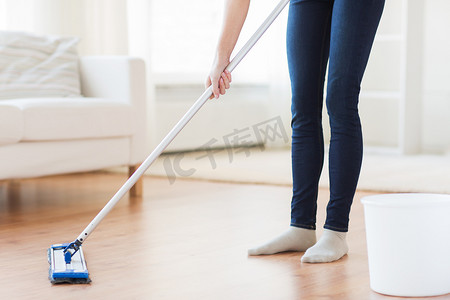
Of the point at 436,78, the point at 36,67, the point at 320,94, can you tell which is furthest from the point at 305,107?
the point at 436,78

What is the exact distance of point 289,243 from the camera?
1855 mm

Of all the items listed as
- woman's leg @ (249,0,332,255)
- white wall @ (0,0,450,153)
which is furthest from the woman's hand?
white wall @ (0,0,450,153)

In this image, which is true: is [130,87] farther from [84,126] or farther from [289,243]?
[289,243]

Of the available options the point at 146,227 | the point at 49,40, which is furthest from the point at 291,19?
the point at 49,40

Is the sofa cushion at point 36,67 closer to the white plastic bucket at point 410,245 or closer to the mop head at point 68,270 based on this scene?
the mop head at point 68,270

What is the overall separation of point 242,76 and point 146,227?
8.68ft

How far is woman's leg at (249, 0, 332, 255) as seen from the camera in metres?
1.79

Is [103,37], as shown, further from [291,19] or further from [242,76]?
[291,19]

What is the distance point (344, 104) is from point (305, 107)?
0.15 m

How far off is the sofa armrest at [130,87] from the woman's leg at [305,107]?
45.8 inches

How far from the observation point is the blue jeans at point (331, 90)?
5.50 ft

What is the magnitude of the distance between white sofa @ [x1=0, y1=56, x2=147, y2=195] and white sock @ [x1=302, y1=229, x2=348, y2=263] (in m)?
1.19

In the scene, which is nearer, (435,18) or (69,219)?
(69,219)

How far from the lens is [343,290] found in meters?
1.51
